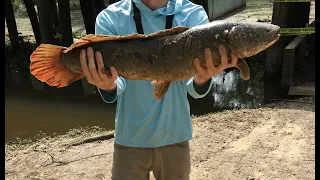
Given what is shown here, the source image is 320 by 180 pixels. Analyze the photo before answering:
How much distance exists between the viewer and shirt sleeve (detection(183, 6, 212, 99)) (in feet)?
8.64

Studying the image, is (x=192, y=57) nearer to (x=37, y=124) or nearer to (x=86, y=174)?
(x=86, y=174)

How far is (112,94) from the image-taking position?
2.56m

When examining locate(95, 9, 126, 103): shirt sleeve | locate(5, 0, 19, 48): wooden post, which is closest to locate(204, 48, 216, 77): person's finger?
locate(95, 9, 126, 103): shirt sleeve

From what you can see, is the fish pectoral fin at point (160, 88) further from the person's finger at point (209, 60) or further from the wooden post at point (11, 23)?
the wooden post at point (11, 23)

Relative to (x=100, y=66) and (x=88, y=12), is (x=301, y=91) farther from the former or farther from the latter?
(x=88, y=12)

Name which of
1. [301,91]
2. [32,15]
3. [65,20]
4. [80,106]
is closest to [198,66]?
[301,91]

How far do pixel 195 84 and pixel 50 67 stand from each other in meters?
0.90

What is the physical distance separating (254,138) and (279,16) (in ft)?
12.0

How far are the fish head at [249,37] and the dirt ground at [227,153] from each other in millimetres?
2647

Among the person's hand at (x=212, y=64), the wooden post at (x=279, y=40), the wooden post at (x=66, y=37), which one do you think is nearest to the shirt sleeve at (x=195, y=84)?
the person's hand at (x=212, y=64)

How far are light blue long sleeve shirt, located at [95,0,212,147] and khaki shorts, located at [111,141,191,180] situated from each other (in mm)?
51

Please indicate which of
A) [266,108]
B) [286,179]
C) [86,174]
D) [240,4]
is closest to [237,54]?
[286,179]

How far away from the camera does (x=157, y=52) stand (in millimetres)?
2371

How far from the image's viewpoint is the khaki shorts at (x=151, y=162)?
2.71m
